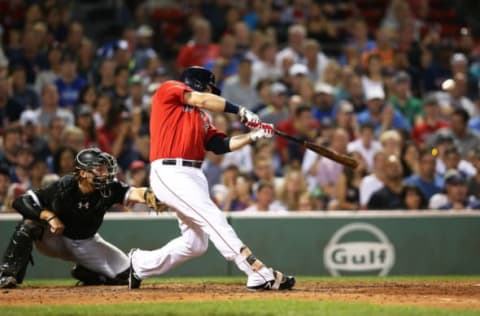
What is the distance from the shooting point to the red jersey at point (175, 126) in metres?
9.09

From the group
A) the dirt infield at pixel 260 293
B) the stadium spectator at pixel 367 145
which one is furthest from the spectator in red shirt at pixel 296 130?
the dirt infield at pixel 260 293

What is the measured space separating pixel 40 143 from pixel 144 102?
1889mm

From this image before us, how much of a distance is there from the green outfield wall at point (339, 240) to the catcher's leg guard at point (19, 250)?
2523 millimetres

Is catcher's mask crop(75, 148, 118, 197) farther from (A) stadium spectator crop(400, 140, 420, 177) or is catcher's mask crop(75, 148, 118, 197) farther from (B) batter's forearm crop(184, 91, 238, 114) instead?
(A) stadium spectator crop(400, 140, 420, 177)

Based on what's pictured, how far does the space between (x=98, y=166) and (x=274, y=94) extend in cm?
629

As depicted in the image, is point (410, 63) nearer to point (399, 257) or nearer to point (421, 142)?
point (421, 142)

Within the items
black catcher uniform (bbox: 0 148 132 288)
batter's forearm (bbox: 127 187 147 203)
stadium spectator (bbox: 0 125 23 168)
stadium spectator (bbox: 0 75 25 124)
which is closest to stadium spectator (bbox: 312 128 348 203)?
stadium spectator (bbox: 0 125 23 168)

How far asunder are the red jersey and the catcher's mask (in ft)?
1.91

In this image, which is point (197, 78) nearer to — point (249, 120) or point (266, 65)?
point (249, 120)

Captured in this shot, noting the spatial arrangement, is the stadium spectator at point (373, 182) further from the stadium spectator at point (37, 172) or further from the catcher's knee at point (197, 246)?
the catcher's knee at point (197, 246)

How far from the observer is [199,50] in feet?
55.1

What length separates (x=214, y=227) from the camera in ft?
29.3

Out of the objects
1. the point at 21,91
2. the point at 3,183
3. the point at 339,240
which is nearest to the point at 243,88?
the point at 21,91

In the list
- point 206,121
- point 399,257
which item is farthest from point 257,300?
point 399,257
